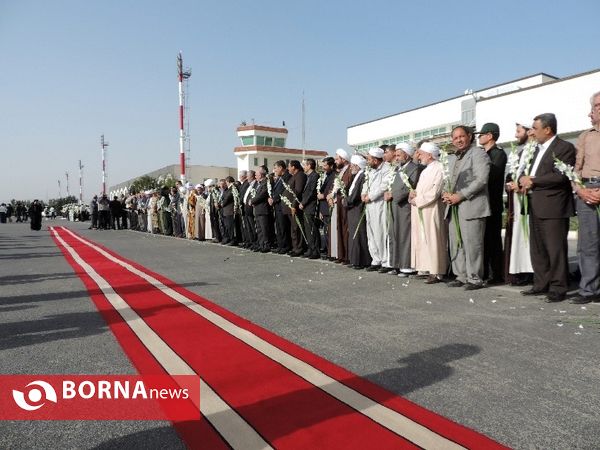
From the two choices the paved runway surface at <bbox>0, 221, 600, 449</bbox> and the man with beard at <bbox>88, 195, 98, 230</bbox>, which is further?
the man with beard at <bbox>88, 195, 98, 230</bbox>

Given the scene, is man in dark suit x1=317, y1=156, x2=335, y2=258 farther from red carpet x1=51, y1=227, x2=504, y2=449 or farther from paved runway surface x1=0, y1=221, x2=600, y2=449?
red carpet x1=51, y1=227, x2=504, y2=449

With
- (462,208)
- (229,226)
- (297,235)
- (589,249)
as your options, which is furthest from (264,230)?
(589,249)

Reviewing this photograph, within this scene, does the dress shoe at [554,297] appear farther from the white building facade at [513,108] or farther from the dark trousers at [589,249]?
the white building facade at [513,108]

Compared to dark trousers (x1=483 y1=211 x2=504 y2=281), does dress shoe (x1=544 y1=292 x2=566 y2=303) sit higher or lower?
lower

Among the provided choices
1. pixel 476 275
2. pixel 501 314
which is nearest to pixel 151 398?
pixel 501 314

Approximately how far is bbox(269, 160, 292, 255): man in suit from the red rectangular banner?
7738 millimetres

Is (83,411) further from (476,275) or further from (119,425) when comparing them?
(476,275)

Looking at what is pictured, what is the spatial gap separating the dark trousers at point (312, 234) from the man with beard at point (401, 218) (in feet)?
8.19

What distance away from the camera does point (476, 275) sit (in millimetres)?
5949

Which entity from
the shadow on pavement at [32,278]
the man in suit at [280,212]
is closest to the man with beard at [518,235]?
the man in suit at [280,212]

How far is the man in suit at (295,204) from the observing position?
32.8 ft

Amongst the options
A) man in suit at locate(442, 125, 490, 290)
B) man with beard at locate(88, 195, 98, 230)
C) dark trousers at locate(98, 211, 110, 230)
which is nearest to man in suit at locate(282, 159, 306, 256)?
man in suit at locate(442, 125, 490, 290)

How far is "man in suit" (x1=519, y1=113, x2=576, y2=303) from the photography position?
5.23m

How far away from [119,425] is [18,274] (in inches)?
263
